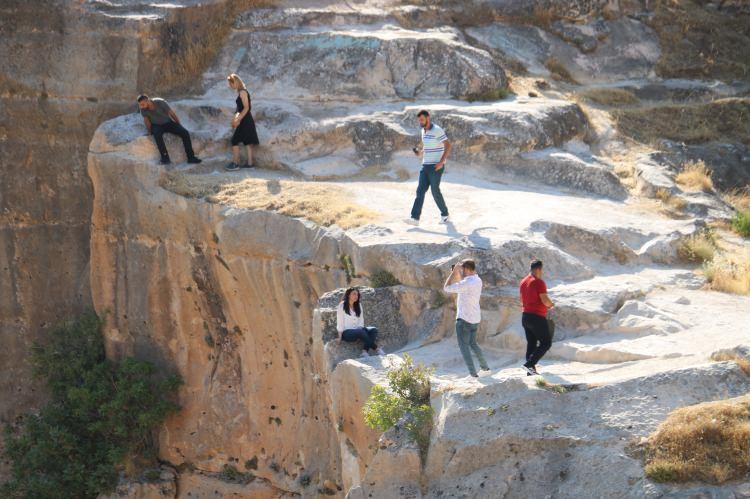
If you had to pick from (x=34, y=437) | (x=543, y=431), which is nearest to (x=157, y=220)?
(x=34, y=437)

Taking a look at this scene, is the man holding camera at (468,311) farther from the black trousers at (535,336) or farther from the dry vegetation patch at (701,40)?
the dry vegetation patch at (701,40)

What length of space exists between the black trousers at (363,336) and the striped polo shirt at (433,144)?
260 centimetres

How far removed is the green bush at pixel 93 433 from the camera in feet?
50.3

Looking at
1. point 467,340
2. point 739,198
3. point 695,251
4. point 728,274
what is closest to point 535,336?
point 467,340

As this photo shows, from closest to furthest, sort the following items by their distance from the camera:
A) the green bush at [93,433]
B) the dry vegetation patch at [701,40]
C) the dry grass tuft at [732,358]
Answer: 1. the dry grass tuft at [732,358]
2. the green bush at [93,433]
3. the dry vegetation patch at [701,40]

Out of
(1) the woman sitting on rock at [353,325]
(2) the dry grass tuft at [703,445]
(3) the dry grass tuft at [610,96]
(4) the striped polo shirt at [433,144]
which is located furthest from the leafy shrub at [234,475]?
(3) the dry grass tuft at [610,96]

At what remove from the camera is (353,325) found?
35.6 feet

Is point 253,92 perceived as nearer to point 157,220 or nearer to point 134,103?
point 134,103

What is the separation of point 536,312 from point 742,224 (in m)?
5.60

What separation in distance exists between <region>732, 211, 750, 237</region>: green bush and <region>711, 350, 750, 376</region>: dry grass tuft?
512cm

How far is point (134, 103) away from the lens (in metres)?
17.1

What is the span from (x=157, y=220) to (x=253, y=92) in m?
3.22

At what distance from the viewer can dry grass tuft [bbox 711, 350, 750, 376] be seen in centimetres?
873

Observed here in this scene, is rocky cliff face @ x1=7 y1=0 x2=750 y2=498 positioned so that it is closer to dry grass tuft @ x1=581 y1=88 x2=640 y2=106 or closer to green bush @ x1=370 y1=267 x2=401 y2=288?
green bush @ x1=370 y1=267 x2=401 y2=288
